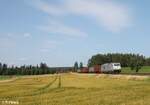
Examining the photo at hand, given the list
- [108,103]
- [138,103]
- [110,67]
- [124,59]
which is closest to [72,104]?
[108,103]

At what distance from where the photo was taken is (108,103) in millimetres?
20328

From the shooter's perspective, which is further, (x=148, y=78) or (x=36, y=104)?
(x=148, y=78)

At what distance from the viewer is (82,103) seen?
21312mm

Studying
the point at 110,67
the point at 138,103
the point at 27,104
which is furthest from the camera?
the point at 110,67

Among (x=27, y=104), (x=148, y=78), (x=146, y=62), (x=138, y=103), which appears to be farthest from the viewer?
(x=146, y=62)

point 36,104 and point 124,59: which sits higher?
point 124,59

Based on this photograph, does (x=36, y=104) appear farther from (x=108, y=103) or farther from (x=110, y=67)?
(x=110, y=67)

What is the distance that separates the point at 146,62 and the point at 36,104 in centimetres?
15146

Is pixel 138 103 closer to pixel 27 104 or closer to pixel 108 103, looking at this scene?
pixel 108 103

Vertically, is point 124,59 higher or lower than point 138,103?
higher

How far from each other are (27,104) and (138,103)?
25.2 feet

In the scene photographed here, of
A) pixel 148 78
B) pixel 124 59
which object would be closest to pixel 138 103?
pixel 148 78

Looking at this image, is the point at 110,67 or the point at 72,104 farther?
the point at 110,67

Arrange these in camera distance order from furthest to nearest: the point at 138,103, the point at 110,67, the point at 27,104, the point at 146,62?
the point at 146,62 → the point at 110,67 → the point at 27,104 → the point at 138,103
